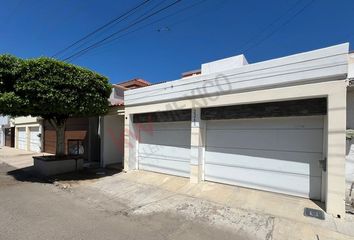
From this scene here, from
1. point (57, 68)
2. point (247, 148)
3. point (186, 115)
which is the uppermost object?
point (57, 68)

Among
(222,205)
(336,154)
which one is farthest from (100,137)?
(336,154)

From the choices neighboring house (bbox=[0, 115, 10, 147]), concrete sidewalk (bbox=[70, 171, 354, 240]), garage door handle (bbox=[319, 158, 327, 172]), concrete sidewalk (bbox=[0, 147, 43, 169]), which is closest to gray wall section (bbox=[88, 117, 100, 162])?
concrete sidewalk (bbox=[0, 147, 43, 169])

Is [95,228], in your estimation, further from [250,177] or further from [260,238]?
[250,177]

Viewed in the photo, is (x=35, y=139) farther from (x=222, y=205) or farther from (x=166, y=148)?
(x=222, y=205)

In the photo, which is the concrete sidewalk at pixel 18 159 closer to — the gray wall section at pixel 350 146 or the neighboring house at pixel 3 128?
the neighboring house at pixel 3 128

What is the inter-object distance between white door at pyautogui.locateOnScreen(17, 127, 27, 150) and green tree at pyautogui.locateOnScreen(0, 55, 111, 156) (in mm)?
14934

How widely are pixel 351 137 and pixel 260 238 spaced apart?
14.3 feet

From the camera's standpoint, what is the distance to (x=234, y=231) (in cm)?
450

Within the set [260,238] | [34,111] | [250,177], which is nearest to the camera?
[260,238]

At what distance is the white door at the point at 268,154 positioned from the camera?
5.85 m

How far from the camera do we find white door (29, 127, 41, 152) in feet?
61.8

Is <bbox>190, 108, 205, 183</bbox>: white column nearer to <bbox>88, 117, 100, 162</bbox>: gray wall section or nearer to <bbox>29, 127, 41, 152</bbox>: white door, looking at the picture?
<bbox>88, 117, 100, 162</bbox>: gray wall section

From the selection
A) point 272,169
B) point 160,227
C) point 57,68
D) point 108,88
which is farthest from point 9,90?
point 272,169

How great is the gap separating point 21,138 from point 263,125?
2349cm
